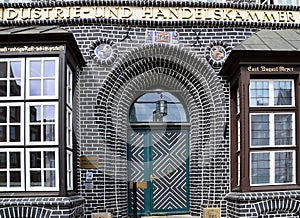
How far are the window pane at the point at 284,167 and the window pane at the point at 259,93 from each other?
1129mm

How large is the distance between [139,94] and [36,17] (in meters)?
3.00

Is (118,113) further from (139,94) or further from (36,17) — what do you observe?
(36,17)

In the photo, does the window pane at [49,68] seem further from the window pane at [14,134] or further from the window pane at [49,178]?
the window pane at [49,178]

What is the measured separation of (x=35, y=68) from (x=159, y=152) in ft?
12.7

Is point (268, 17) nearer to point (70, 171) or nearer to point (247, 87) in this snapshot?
point (247, 87)

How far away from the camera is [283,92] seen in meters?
11.1

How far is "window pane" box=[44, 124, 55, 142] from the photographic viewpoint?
1010 cm

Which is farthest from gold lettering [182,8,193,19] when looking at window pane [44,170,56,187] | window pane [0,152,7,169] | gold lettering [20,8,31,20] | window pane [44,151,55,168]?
window pane [0,152,7,169]

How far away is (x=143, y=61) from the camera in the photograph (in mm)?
11945

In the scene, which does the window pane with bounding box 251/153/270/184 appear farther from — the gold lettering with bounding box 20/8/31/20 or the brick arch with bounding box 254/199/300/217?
the gold lettering with bounding box 20/8/31/20

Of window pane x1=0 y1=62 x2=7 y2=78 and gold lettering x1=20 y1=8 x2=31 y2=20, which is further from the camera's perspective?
Answer: gold lettering x1=20 y1=8 x2=31 y2=20

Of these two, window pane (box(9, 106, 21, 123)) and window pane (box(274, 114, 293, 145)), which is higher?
window pane (box(9, 106, 21, 123))

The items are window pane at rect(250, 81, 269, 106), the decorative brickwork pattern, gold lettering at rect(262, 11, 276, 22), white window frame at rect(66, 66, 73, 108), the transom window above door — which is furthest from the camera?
the transom window above door

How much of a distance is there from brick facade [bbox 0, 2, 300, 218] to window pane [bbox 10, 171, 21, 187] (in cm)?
170
